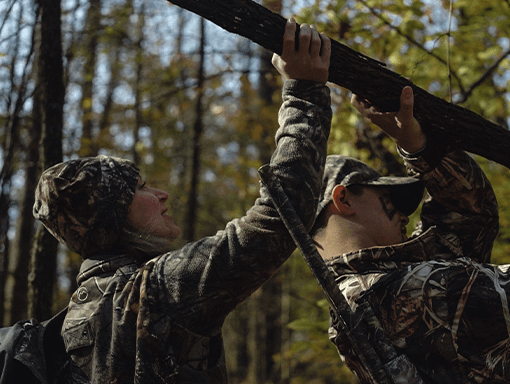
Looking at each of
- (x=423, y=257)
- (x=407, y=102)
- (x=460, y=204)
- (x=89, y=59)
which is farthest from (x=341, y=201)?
(x=89, y=59)

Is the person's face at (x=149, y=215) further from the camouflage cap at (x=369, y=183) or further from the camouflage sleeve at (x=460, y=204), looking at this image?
the camouflage sleeve at (x=460, y=204)

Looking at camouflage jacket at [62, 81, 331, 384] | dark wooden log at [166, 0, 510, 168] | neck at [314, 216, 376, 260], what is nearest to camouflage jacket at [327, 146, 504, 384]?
neck at [314, 216, 376, 260]

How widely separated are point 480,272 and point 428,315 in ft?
1.06

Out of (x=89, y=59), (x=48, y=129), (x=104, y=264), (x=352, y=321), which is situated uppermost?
(x=89, y=59)

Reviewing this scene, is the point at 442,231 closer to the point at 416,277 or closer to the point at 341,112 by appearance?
the point at 416,277

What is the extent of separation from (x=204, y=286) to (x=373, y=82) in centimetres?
136

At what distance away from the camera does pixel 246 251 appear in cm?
182

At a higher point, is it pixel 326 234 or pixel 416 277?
pixel 326 234

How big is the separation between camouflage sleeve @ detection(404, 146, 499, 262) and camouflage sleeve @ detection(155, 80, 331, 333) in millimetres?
1146

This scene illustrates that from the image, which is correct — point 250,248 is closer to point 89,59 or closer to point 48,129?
point 48,129

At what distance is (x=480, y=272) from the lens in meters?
2.33

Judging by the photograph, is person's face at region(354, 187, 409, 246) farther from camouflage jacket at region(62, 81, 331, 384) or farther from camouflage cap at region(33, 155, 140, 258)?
camouflage cap at region(33, 155, 140, 258)

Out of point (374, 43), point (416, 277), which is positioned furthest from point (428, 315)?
point (374, 43)

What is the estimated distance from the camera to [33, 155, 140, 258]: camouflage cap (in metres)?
2.25
